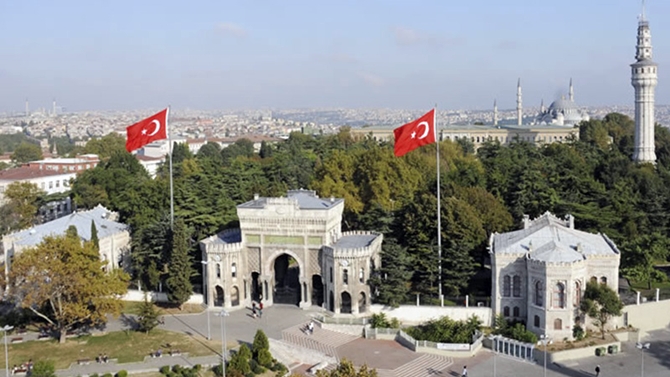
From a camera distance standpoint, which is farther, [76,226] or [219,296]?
[76,226]

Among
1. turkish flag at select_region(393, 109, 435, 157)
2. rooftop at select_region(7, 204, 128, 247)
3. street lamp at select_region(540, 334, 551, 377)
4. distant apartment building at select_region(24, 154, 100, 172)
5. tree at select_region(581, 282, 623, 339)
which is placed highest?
turkish flag at select_region(393, 109, 435, 157)

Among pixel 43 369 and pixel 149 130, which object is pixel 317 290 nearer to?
pixel 149 130

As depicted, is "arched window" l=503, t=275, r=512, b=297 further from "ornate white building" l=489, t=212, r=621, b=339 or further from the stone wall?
the stone wall

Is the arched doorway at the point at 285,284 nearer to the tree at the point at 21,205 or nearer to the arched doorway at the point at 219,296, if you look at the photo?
the arched doorway at the point at 219,296

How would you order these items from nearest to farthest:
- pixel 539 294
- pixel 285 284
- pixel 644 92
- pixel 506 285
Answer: pixel 539 294 < pixel 506 285 < pixel 285 284 < pixel 644 92

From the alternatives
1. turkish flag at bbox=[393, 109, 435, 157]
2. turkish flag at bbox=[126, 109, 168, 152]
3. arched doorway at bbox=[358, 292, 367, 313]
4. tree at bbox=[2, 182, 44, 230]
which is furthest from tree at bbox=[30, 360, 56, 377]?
tree at bbox=[2, 182, 44, 230]

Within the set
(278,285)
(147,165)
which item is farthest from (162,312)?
(147,165)

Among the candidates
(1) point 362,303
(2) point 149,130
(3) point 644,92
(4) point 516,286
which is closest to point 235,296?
(1) point 362,303

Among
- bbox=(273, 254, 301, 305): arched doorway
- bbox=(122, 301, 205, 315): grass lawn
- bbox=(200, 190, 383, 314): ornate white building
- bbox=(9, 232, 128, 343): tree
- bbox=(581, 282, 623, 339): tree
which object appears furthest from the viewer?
bbox=(273, 254, 301, 305): arched doorway
